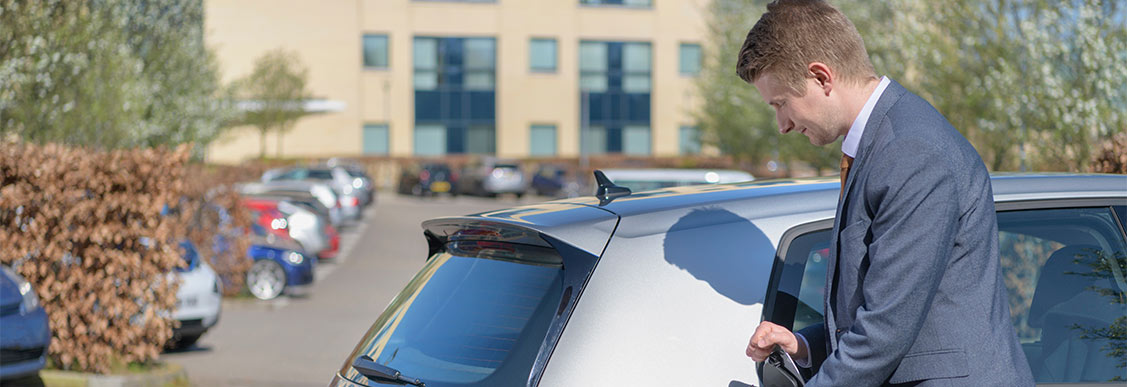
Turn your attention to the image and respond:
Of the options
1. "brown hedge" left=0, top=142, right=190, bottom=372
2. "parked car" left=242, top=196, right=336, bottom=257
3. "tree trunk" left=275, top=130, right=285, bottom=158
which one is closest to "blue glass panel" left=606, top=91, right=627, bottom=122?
"tree trunk" left=275, top=130, right=285, bottom=158

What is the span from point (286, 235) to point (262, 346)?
773cm

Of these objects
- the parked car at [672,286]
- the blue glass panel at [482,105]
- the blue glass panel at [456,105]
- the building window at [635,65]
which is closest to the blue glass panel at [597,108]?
the building window at [635,65]

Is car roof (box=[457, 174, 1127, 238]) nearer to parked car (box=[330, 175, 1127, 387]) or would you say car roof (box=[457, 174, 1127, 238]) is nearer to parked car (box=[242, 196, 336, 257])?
parked car (box=[330, 175, 1127, 387])

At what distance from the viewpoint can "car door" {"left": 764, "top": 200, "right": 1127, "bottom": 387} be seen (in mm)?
2980

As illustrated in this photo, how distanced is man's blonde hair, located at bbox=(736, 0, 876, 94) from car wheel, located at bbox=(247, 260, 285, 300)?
1469 cm

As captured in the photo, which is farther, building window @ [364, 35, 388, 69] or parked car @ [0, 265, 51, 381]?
building window @ [364, 35, 388, 69]

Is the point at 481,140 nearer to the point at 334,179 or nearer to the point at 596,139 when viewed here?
the point at 596,139

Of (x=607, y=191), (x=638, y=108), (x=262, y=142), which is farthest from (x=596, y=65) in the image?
(x=607, y=191)

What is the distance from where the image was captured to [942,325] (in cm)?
221

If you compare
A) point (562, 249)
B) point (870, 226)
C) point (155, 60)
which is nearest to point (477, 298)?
point (562, 249)

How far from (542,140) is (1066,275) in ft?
194

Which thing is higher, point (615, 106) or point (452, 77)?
point (452, 77)

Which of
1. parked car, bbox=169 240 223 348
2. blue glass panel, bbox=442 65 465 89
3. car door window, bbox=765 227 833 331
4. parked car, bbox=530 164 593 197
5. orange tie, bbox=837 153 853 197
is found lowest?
parked car, bbox=530 164 593 197

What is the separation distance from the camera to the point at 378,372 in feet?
9.97
